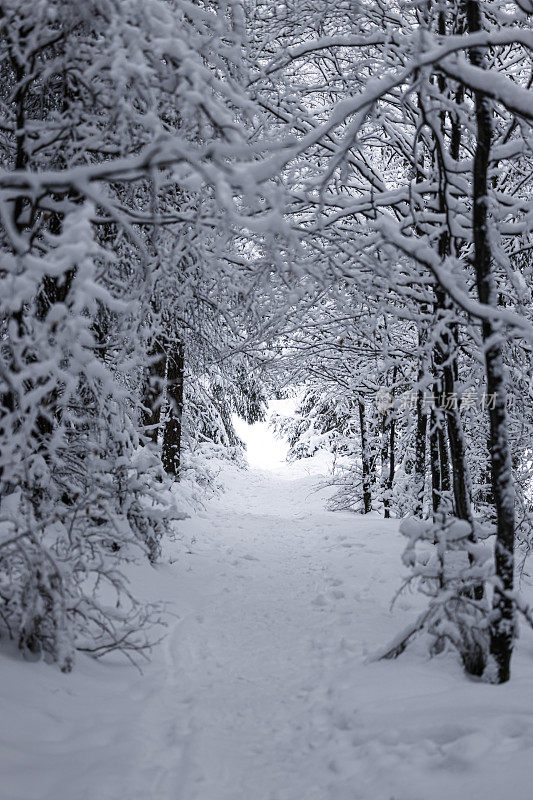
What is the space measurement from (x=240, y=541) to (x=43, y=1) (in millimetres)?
8492

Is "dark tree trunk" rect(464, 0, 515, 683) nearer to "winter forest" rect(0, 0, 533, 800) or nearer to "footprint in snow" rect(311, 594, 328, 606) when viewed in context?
"winter forest" rect(0, 0, 533, 800)

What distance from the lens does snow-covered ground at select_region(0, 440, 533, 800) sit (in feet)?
8.67

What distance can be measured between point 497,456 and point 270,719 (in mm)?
2192

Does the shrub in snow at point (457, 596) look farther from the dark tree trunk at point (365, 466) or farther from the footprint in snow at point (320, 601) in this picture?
the dark tree trunk at point (365, 466)

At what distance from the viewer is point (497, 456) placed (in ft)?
11.3

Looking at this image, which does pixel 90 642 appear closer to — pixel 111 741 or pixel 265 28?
pixel 111 741

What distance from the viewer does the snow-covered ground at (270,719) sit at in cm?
264

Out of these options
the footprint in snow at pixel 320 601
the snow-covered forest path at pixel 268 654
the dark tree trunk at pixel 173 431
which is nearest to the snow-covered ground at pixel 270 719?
the snow-covered forest path at pixel 268 654

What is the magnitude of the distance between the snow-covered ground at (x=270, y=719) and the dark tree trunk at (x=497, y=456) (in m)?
0.26

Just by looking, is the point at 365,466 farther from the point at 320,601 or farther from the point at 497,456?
the point at 497,456

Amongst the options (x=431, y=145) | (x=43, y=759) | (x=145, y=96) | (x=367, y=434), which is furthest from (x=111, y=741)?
(x=367, y=434)

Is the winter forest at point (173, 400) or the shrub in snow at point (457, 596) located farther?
the shrub in snow at point (457, 596)

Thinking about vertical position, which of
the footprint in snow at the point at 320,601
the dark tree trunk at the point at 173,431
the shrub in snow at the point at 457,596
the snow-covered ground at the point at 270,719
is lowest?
the footprint in snow at the point at 320,601

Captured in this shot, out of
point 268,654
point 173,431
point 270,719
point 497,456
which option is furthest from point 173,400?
point 173,431
